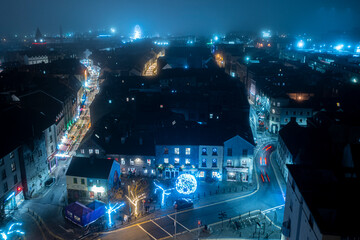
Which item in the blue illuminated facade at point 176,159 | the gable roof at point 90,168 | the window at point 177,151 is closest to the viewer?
the gable roof at point 90,168

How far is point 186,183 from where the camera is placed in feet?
141

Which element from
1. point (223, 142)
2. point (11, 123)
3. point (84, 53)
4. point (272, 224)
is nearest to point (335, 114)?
point (223, 142)

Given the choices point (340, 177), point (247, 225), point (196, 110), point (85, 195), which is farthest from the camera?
point (196, 110)

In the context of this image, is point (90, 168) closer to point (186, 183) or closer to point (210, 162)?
point (186, 183)

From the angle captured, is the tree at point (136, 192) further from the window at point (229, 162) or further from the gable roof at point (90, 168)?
the window at point (229, 162)

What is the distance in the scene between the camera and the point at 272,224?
130 ft

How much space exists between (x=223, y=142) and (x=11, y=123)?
34.0m

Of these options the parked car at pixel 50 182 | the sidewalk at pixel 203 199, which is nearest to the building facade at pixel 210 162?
the sidewalk at pixel 203 199

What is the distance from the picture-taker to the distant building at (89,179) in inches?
1781

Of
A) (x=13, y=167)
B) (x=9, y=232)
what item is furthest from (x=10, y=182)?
(x=9, y=232)

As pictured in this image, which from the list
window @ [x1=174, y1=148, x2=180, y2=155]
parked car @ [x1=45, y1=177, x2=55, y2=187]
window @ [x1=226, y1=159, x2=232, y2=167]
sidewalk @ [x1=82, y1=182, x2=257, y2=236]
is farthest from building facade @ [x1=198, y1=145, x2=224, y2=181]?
parked car @ [x1=45, y1=177, x2=55, y2=187]

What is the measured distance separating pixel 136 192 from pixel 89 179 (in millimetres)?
7146

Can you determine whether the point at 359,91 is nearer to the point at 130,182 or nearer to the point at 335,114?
the point at 335,114

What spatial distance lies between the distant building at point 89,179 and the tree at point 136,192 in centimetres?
319
